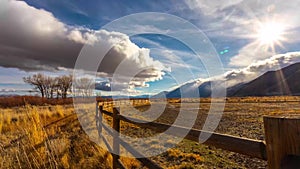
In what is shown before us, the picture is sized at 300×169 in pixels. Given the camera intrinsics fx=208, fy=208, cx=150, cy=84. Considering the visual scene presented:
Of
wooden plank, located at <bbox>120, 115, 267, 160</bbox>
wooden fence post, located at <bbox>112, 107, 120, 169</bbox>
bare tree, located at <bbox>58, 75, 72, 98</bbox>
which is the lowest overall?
wooden fence post, located at <bbox>112, 107, 120, 169</bbox>

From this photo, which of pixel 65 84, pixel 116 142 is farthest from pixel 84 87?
pixel 116 142

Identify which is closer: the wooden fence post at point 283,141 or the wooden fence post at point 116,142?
the wooden fence post at point 283,141

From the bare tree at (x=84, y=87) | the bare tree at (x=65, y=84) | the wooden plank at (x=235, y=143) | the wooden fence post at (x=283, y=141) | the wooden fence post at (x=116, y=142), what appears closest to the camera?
the wooden fence post at (x=283, y=141)

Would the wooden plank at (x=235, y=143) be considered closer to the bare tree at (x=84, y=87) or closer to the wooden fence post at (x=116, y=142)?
the wooden fence post at (x=116, y=142)

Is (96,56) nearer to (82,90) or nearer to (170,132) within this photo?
(170,132)

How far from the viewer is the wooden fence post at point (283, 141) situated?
1.17 metres

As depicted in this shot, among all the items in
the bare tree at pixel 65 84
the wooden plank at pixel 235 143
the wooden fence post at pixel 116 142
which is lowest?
the wooden fence post at pixel 116 142

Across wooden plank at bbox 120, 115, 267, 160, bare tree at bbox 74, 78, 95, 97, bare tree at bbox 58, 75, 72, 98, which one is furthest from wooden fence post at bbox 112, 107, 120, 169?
bare tree at bbox 58, 75, 72, 98

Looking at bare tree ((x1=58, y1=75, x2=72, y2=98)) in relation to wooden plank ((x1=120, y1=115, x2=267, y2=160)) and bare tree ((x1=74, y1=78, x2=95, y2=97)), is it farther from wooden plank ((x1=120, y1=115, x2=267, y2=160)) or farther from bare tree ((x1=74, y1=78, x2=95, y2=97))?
wooden plank ((x1=120, y1=115, x2=267, y2=160))

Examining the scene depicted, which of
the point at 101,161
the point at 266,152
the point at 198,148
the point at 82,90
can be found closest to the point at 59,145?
the point at 101,161

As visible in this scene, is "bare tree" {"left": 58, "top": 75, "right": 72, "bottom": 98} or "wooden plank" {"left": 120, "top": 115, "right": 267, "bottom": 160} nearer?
"wooden plank" {"left": 120, "top": 115, "right": 267, "bottom": 160}

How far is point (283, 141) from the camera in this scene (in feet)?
4.00

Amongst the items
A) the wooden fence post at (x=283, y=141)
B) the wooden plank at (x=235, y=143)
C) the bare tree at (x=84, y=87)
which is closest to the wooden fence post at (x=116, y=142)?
the wooden plank at (x=235, y=143)

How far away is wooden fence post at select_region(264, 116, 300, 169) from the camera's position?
1.17 metres
